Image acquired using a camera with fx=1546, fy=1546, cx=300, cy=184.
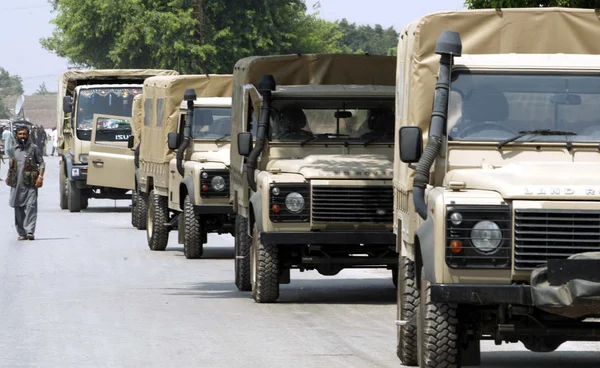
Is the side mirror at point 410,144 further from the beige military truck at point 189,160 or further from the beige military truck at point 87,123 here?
the beige military truck at point 87,123

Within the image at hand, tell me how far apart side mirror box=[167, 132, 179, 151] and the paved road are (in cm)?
156

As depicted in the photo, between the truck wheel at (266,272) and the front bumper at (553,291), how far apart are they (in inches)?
246

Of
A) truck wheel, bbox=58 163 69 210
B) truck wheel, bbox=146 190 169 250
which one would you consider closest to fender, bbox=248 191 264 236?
truck wheel, bbox=146 190 169 250

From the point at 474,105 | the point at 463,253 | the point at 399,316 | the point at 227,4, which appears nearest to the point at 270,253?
the point at 399,316

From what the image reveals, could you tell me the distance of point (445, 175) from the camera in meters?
10.1

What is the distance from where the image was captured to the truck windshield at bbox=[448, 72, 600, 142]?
33.4 ft

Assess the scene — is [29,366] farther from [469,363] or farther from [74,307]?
[74,307]

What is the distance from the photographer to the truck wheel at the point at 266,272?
49.5 feet

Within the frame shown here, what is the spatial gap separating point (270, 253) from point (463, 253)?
20.8ft

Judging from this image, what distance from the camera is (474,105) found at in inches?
403

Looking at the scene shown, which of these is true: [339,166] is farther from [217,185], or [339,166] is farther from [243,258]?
[217,185]

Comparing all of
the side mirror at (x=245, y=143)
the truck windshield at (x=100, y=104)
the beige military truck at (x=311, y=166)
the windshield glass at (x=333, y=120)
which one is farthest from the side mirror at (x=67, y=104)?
the side mirror at (x=245, y=143)

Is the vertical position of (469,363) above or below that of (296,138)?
below

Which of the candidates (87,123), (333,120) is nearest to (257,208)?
(333,120)
